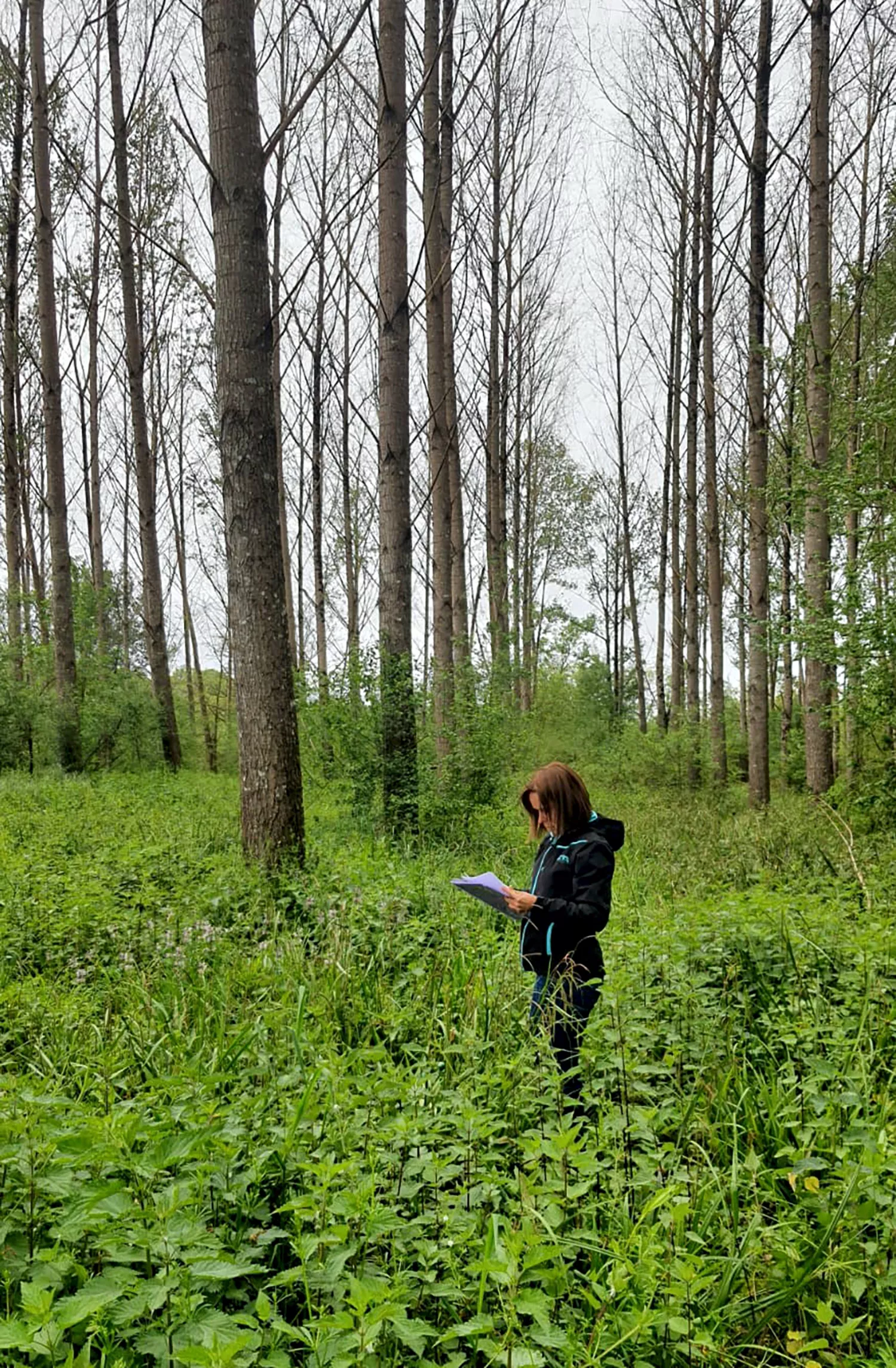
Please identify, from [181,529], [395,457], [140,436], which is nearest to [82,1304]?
[395,457]

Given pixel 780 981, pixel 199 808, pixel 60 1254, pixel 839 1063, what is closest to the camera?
pixel 60 1254

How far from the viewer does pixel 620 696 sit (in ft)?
104

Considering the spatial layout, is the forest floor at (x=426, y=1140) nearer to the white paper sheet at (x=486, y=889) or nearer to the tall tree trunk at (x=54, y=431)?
the white paper sheet at (x=486, y=889)

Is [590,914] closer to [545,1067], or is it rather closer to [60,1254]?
[545,1067]

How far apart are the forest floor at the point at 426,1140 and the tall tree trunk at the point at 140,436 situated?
401 inches

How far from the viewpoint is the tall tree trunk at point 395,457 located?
25.1 feet

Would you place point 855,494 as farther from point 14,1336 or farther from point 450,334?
point 14,1336

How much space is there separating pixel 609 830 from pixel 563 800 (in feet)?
0.76

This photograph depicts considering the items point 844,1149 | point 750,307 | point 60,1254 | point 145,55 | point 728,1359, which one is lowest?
point 728,1359

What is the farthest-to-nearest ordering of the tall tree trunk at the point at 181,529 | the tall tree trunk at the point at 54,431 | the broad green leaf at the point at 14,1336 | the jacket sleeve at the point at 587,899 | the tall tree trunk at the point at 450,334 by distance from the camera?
1. the tall tree trunk at the point at 181,529
2. the tall tree trunk at the point at 54,431
3. the tall tree trunk at the point at 450,334
4. the jacket sleeve at the point at 587,899
5. the broad green leaf at the point at 14,1336

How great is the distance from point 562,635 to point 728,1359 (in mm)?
30256

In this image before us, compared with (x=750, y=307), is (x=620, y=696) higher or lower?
lower

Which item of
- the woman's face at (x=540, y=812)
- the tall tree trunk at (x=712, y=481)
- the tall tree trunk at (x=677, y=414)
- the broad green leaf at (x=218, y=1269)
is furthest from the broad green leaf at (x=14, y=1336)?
the tall tree trunk at (x=677, y=414)

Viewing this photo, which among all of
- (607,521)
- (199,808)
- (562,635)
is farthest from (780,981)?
(607,521)
